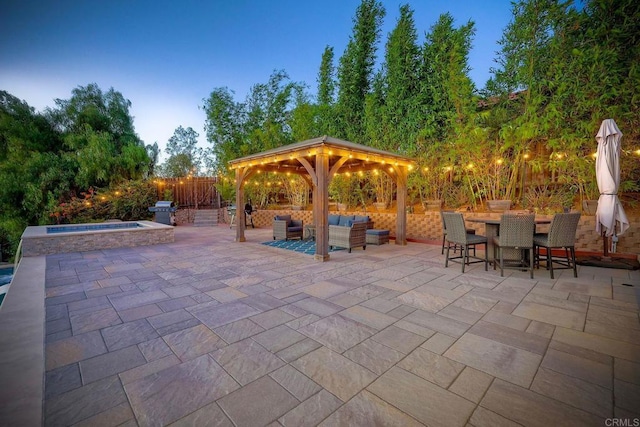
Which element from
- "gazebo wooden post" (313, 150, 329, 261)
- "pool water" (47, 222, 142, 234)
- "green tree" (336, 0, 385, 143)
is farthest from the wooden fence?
"gazebo wooden post" (313, 150, 329, 261)

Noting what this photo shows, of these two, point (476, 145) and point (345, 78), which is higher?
point (345, 78)

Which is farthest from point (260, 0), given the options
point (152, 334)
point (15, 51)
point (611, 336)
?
point (611, 336)

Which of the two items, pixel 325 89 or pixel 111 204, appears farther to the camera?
pixel 111 204

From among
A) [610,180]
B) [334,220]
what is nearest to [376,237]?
[334,220]

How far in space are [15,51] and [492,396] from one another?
1378cm

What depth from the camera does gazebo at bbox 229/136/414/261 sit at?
532 centimetres

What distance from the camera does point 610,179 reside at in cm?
407

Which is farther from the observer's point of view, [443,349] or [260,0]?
[260,0]

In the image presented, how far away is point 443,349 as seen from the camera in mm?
2014

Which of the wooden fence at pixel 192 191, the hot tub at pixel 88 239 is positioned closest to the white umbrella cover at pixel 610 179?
the hot tub at pixel 88 239

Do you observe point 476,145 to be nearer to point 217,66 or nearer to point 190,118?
point 217,66

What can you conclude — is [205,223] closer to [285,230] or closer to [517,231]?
[285,230]

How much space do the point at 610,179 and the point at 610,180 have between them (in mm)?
16

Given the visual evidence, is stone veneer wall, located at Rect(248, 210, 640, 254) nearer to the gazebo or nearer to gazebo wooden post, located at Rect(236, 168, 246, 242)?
the gazebo
